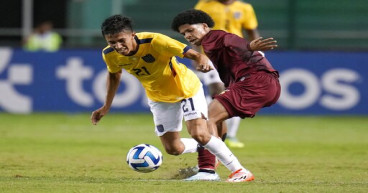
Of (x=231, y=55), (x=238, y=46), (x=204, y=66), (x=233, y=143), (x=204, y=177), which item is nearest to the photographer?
(x=204, y=66)

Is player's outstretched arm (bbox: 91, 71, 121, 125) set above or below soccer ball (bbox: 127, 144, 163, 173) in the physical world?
above

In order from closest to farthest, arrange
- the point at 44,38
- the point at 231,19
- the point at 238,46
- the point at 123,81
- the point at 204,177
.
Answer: the point at 238,46 → the point at 204,177 → the point at 231,19 → the point at 123,81 → the point at 44,38

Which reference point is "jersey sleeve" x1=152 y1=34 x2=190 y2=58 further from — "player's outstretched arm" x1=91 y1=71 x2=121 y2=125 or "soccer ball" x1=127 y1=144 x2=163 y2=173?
"soccer ball" x1=127 y1=144 x2=163 y2=173

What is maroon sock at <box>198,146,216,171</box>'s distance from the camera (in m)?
8.95

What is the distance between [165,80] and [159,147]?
3698 mm

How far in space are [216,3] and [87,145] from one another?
2.81 meters

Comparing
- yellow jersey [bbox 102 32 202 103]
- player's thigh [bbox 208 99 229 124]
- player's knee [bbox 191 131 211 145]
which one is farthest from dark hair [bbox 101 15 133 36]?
player's knee [bbox 191 131 211 145]

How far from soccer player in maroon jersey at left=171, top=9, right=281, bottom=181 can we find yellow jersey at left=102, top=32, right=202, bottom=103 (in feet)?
1.13

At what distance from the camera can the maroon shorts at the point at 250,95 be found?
333 inches

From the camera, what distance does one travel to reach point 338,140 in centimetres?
1379

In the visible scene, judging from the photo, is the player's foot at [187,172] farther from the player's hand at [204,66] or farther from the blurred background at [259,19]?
the blurred background at [259,19]

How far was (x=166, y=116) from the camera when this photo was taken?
910 centimetres

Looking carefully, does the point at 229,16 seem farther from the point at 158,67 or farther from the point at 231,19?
the point at 158,67

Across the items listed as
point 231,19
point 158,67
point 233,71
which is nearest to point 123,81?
point 231,19
